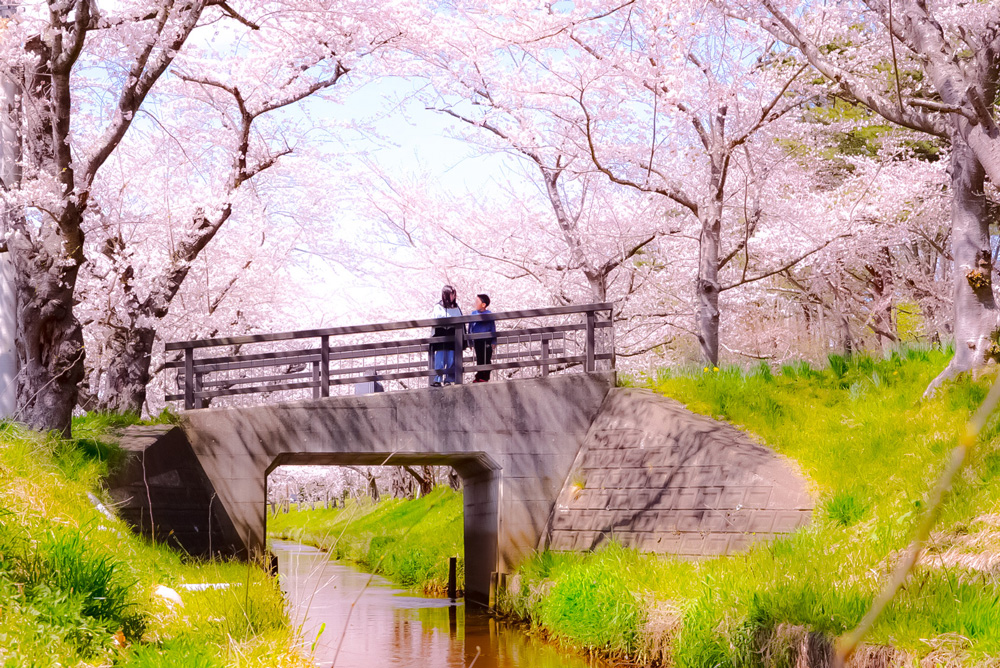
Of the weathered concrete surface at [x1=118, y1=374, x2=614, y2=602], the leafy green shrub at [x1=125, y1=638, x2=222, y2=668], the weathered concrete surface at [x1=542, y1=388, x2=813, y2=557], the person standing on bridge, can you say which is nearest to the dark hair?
the person standing on bridge

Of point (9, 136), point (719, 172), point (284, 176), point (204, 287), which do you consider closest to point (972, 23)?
point (719, 172)

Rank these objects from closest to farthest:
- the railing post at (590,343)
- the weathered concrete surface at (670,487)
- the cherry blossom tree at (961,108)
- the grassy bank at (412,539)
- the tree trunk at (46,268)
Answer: the cherry blossom tree at (961,108) → the tree trunk at (46,268) → the weathered concrete surface at (670,487) → the railing post at (590,343) → the grassy bank at (412,539)

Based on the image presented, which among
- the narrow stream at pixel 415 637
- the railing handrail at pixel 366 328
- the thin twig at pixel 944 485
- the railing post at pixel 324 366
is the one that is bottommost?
the narrow stream at pixel 415 637

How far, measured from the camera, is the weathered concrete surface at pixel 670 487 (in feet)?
37.6

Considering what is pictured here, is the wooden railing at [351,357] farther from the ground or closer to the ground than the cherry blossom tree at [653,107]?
closer to the ground

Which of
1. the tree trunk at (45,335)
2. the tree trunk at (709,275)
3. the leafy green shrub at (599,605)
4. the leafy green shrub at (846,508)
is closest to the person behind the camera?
the leafy green shrub at (599,605)

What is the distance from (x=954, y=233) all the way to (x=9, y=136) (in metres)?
12.1

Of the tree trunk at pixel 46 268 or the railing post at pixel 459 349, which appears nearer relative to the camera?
the tree trunk at pixel 46 268

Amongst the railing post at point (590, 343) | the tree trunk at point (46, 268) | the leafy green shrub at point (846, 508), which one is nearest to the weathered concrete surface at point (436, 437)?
the railing post at point (590, 343)

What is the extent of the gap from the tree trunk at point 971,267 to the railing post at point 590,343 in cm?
579

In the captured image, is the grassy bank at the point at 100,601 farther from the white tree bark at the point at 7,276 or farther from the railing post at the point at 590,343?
the railing post at the point at 590,343

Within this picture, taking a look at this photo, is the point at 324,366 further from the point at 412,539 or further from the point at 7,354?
the point at 412,539

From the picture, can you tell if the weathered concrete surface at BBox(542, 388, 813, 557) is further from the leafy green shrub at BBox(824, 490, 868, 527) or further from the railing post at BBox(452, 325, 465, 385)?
the railing post at BBox(452, 325, 465, 385)

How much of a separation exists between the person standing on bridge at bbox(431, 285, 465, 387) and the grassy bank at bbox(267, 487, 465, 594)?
9.19ft
